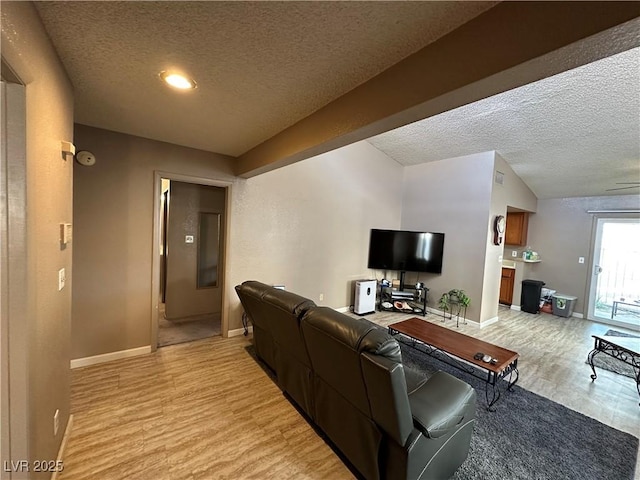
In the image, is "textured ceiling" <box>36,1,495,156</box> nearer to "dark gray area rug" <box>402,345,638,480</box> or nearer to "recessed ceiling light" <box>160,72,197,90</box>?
"recessed ceiling light" <box>160,72,197,90</box>

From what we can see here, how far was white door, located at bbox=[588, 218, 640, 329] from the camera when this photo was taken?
4.99 meters

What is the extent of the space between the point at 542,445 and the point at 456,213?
3.60 metres

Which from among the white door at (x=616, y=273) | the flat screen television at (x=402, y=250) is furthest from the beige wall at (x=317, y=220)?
the white door at (x=616, y=273)

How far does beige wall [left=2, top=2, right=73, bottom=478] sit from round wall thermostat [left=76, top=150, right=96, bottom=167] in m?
1.13

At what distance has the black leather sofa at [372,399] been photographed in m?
1.35

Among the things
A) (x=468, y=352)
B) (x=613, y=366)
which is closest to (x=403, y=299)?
(x=468, y=352)

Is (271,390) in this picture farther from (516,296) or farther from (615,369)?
(516,296)

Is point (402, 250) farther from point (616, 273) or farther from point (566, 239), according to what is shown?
point (616, 273)

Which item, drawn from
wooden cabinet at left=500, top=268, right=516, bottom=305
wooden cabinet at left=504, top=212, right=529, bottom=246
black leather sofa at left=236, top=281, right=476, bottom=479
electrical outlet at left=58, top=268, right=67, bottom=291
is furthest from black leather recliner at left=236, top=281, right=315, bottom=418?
wooden cabinet at left=504, top=212, right=529, bottom=246

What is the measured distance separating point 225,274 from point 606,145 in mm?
5430

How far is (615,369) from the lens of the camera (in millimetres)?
3350

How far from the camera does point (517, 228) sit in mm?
6246

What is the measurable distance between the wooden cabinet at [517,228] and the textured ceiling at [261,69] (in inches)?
107

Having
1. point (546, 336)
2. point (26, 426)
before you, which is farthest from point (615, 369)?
point (26, 426)
